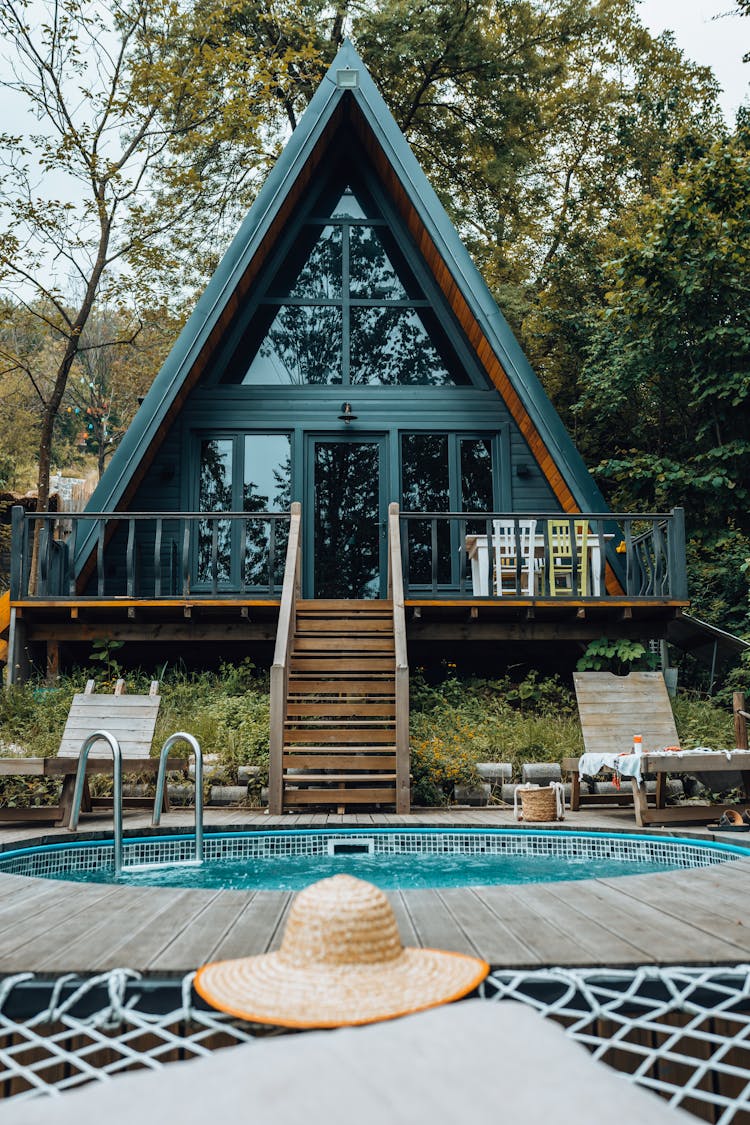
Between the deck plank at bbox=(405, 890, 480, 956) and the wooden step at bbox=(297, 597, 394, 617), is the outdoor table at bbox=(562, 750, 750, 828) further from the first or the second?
the deck plank at bbox=(405, 890, 480, 956)

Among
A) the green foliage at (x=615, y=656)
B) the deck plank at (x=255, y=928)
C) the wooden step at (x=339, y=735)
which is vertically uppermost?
the green foliage at (x=615, y=656)

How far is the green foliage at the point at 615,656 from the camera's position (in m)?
9.92

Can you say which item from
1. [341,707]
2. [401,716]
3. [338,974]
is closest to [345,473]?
[341,707]

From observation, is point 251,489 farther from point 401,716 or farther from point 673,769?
point 673,769

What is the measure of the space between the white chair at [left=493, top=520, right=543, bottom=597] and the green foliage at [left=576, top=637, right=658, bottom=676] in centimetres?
99

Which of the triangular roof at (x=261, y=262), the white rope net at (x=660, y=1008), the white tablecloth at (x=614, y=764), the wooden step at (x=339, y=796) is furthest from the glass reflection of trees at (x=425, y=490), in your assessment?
the white rope net at (x=660, y=1008)

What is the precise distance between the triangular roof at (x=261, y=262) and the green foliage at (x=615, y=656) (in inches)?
69.6

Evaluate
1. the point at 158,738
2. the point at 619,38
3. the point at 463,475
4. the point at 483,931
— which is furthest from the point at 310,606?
the point at 619,38

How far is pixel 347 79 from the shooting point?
11.3 m

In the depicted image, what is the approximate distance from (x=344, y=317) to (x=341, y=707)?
6.26m

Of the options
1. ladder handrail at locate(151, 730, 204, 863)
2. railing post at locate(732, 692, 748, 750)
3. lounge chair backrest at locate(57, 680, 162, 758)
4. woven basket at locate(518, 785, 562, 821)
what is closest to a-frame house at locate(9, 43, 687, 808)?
lounge chair backrest at locate(57, 680, 162, 758)

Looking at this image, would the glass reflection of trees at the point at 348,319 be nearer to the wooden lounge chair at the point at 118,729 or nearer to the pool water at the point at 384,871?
the wooden lounge chair at the point at 118,729

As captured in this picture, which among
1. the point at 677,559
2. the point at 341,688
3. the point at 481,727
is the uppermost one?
the point at 677,559

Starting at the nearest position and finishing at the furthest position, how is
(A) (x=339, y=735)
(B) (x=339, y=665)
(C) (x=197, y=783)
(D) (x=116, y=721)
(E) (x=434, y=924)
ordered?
(E) (x=434, y=924), (C) (x=197, y=783), (D) (x=116, y=721), (A) (x=339, y=735), (B) (x=339, y=665)
